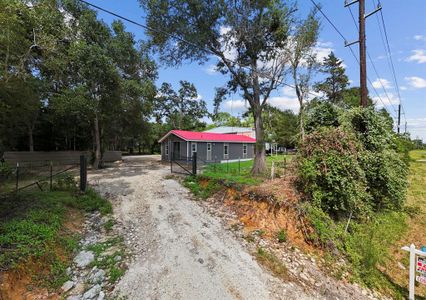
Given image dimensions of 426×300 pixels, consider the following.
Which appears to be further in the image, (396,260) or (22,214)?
(396,260)

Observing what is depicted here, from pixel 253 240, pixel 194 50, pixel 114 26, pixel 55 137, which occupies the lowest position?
pixel 253 240

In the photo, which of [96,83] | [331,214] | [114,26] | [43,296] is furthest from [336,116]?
[114,26]

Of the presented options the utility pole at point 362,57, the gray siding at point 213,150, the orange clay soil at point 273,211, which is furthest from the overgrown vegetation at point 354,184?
the gray siding at point 213,150

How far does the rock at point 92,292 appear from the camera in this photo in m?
3.32

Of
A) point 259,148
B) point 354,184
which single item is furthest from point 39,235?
point 259,148

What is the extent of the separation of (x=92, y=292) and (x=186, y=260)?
5.31ft

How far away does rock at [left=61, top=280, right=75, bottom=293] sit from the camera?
11.4 ft

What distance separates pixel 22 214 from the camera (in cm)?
495

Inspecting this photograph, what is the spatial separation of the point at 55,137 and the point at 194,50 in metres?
18.3

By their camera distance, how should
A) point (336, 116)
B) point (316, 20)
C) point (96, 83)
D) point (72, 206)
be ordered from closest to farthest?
1. point (72, 206)
2. point (336, 116)
3. point (316, 20)
4. point (96, 83)

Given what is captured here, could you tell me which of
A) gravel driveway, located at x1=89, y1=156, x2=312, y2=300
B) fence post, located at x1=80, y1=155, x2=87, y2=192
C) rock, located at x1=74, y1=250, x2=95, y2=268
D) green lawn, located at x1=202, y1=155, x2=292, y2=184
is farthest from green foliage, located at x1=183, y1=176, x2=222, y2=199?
rock, located at x1=74, y1=250, x2=95, y2=268

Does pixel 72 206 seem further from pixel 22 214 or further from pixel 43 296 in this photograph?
pixel 43 296

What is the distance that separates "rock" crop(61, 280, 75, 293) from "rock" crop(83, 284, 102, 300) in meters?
0.34

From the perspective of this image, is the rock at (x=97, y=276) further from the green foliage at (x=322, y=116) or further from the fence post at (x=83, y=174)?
the green foliage at (x=322, y=116)
